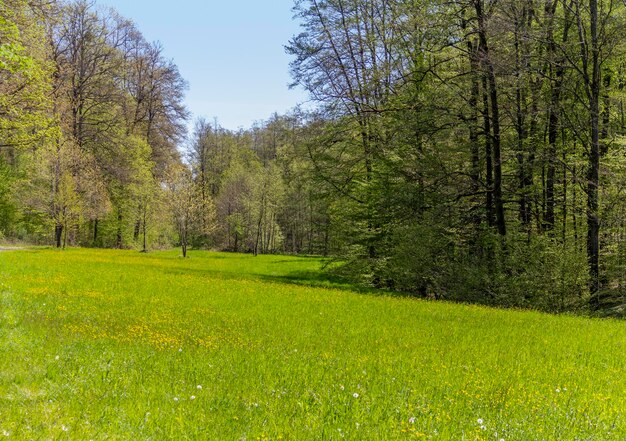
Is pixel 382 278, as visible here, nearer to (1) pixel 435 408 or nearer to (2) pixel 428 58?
(2) pixel 428 58

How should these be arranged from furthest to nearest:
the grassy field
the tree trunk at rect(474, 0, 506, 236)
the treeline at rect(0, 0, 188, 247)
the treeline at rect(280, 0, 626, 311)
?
the treeline at rect(0, 0, 188, 247) → the tree trunk at rect(474, 0, 506, 236) → the treeline at rect(280, 0, 626, 311) → the grassy field

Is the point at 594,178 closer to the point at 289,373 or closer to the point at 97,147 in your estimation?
the point at 289,373

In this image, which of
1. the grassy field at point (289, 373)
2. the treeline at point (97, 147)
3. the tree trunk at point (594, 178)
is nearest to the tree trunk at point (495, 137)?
the tree trunk at point (594, 178)

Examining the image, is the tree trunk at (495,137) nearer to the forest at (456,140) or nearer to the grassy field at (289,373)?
the forest at (456,140)

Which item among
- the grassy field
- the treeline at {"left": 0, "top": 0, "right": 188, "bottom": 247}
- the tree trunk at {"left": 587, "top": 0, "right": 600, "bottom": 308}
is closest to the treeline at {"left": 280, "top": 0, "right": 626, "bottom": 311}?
the tree trunk at {"left": 587, "top": 0, "right": 600, "bottom": 308}

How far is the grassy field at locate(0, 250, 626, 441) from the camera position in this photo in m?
4.34

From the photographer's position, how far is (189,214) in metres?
40.4

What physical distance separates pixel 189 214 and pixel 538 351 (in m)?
36.4

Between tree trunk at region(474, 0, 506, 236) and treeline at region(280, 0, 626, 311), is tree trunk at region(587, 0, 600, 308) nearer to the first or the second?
treeline at region(280, 0, 626, 311)

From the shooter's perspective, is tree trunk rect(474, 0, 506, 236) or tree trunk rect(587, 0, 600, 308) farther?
tree trunk rect(474, 0, 506, 236)

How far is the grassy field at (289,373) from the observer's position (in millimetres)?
4344

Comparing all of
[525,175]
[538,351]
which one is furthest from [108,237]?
[538,351]

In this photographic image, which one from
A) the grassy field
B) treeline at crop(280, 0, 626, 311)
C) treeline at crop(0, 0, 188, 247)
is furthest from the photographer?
treeline at crop(0, 0, 188, 247)

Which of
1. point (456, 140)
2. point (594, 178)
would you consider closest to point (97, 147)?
point (456, 140)
